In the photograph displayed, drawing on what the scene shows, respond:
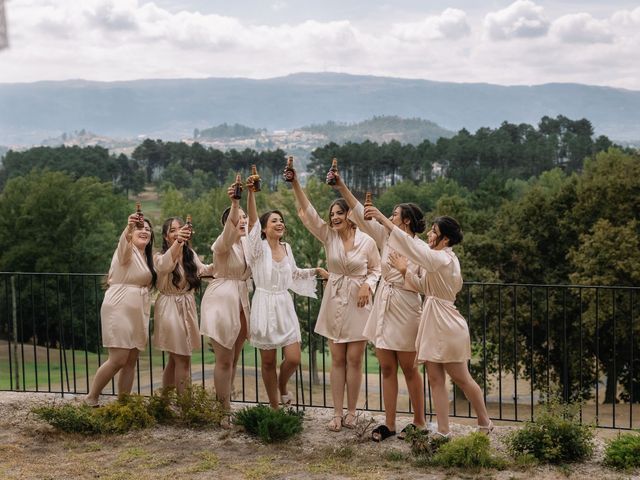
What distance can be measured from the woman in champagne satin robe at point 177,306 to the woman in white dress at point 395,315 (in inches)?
56.9

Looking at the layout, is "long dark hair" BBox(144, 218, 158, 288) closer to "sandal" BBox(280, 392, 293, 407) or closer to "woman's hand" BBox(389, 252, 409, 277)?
"sandal" BBox(280, 392, 293, 407)

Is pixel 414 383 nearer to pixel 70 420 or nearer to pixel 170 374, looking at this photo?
pixel 170 374

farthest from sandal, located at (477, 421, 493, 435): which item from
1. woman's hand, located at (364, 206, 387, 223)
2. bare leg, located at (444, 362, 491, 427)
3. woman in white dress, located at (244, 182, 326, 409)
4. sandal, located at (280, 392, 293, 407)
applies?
woman's hand, located at (364, 206, 387, 223)

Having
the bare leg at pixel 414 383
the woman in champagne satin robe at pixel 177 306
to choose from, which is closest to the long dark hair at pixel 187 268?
the woman in champagne satin robe at pixel 177 306

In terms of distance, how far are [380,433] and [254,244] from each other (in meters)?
1.71

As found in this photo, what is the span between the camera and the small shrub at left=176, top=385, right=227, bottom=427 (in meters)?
6.77

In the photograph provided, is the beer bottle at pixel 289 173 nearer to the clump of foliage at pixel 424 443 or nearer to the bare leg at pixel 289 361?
the bare leg at pixel 289 361

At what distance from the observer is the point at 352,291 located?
662 centimetres

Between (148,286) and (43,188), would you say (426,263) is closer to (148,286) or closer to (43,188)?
(148,286)

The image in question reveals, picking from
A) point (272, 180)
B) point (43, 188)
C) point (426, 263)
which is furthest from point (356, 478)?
point (272, 180)

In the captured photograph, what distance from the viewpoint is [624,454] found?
573 centimetres

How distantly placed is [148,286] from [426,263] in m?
2.43

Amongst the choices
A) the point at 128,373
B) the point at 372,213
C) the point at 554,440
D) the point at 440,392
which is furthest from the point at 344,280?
the point at 128,373

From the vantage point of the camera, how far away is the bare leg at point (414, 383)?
251 inches
